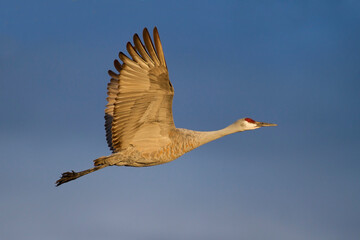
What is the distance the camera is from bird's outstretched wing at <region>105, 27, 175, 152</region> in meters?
11.5

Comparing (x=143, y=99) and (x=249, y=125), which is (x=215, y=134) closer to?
(x=249, y=125)

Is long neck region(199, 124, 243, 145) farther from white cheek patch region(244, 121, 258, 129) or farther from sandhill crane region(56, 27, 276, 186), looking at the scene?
white cheek patch region(244, 121, 258, 129)

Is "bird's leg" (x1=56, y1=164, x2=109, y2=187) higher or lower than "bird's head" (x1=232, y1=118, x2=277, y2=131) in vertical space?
lower

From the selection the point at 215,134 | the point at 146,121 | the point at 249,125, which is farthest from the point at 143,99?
the point at 249,125

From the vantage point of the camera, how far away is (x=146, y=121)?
12.6 m

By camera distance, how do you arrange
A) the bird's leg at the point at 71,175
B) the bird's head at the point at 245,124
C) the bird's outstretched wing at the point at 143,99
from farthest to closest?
the bird's head at the point at 245,124
the bird's leg at the point at 71,175
the bird's outstretched wing at the point at 143,99

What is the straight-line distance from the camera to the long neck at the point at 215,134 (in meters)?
13.3

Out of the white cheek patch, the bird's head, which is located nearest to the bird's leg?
the bird's head

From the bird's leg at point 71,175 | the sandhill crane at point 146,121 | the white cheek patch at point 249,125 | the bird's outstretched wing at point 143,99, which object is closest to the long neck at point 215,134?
the sandhill crane at point 146,121

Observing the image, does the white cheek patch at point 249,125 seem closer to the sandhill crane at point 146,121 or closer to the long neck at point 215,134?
the sandhill crane at point 146,121

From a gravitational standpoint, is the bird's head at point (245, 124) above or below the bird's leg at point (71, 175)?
above

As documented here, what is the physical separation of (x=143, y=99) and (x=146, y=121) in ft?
2.44

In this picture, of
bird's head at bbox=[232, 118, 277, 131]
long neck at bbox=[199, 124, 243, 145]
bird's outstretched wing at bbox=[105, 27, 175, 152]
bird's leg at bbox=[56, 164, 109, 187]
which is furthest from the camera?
bird's head at bbox=[232, 118, 277, 131]

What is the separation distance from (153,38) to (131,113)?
2059mm
